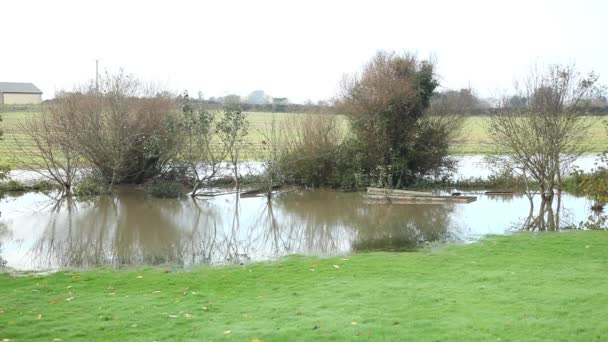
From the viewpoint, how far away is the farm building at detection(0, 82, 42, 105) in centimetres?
5919

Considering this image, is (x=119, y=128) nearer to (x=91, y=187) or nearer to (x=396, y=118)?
(x=91, y=187)

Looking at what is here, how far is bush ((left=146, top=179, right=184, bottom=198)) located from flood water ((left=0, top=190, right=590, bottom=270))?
549 millimetres

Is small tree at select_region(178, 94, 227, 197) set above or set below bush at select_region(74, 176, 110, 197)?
above

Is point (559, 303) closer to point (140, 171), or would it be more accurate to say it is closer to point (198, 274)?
point (198, 274)

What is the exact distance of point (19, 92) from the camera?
61.4 m

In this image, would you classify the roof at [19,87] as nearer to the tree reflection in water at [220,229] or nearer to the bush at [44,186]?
the bush at [44,186]

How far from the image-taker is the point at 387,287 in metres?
9.86

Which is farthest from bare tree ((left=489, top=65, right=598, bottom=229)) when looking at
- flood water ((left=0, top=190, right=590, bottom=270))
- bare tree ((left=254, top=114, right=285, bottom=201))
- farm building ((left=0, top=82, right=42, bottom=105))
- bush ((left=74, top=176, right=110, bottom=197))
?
farm building ((left=0, top=82, right=42, bottom=105))

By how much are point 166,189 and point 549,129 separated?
55.2 feet

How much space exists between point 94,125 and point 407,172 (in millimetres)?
15339

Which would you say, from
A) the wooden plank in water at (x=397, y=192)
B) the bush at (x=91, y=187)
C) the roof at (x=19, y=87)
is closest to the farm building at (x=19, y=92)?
the roof at (x=19, y=87)

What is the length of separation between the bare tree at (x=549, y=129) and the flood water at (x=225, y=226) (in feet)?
4.87

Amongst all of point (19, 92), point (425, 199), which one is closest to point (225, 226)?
point (425, 199)

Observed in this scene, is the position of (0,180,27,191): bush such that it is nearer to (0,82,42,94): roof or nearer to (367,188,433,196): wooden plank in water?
(367,188,433,196): wooden plank in water
